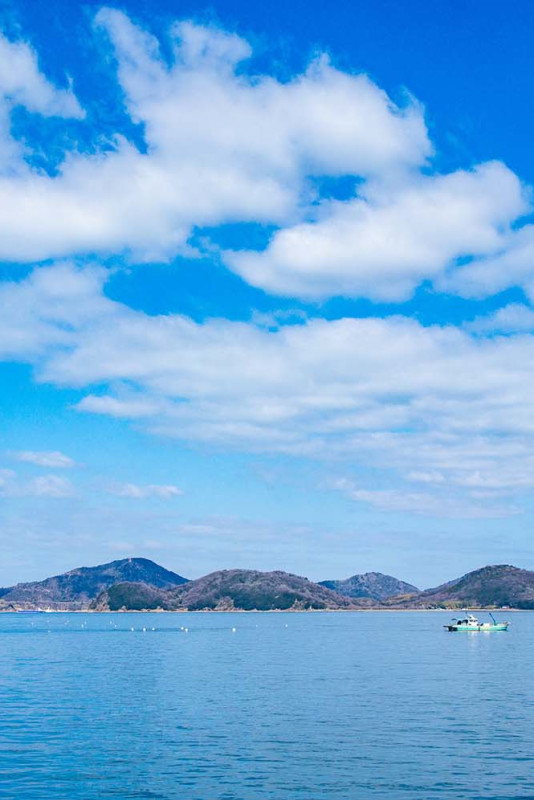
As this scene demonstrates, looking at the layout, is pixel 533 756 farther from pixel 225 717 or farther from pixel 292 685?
pixel 292 685

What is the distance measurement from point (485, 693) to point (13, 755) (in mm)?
63700

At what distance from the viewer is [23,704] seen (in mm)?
99688

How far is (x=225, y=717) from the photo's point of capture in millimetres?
86875

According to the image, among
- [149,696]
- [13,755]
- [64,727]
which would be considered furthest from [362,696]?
[13,755]

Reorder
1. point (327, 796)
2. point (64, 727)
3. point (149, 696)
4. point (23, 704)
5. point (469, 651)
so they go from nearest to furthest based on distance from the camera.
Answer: point (327, 796) < point (64, 727) < point (23, 704) < point (149, 696) < point (469, 651)

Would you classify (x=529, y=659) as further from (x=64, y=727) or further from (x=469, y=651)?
(x=64, y=727)

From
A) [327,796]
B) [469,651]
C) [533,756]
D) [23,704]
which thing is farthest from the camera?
[469,651]

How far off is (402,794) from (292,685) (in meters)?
64.6

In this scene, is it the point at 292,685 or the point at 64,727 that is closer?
the point at 64,727

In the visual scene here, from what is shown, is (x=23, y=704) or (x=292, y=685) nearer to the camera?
(x=23, y=704)

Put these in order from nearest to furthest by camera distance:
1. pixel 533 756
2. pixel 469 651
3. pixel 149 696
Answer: pixel 533 756
pixel 149 696
pixel 469 651

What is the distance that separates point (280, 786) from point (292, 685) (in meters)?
61.8

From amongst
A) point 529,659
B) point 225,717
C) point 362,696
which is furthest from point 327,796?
point 529,659

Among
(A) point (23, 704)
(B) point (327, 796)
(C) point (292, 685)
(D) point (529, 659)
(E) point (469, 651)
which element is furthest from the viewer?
(E) point (469, 651)
